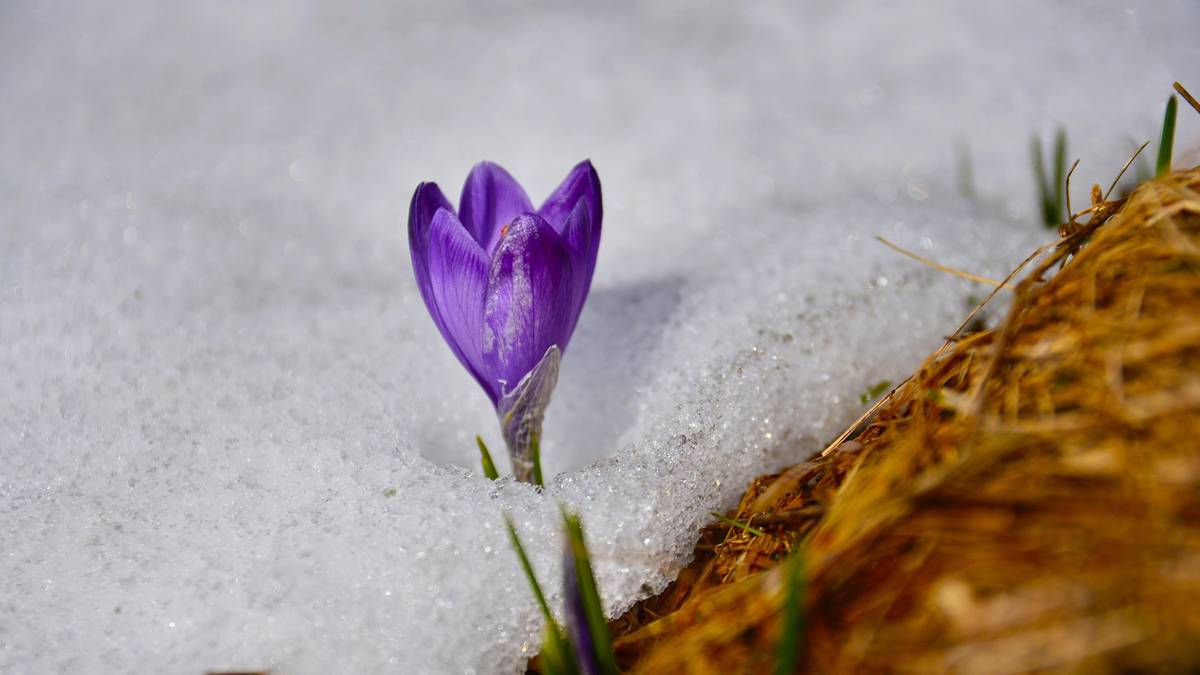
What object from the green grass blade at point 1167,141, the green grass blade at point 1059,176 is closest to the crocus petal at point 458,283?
the green grass blade at point 1167,141

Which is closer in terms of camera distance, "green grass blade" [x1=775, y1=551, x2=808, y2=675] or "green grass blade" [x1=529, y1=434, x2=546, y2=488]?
"green grass blade" [x1=775, y1=551, x2=808, y2=675]

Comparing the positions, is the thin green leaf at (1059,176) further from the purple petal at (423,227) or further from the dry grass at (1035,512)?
the purple petal at (423,227)

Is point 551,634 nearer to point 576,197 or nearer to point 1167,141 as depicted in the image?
point 576,197

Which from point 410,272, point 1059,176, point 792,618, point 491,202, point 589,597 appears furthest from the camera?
point 410,272

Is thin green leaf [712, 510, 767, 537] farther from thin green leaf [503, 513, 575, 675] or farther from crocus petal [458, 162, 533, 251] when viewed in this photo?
crocus petal [458, 162, 533, 251]

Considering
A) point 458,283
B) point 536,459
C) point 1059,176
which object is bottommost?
point 536,459

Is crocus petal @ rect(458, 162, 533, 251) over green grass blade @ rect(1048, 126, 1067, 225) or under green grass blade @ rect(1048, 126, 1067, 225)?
over

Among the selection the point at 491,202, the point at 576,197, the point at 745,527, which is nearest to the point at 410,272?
the point at 491,202

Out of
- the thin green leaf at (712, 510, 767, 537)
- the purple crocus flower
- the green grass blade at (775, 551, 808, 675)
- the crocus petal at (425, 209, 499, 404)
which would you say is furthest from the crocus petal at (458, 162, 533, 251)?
the green grass blade at (775, 551, 808, 675)
